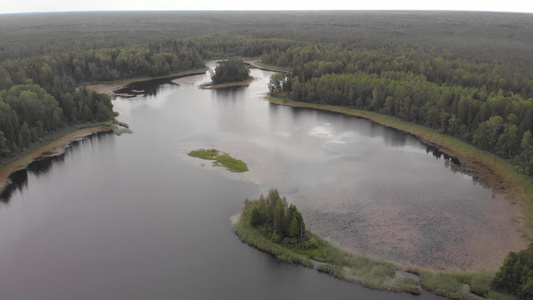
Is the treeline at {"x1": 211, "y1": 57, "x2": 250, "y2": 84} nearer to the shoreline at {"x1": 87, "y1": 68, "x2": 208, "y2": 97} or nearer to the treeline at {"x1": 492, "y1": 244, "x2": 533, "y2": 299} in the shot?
the shoreline at {"x1": 87, "y1": 68, "x2": 208, "y2": 97}

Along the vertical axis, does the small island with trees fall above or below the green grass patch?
above

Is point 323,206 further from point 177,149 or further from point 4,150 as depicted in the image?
point 4,150

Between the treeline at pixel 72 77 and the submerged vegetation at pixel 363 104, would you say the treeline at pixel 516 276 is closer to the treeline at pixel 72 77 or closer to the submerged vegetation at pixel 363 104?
the submerged vegetation at pixel 363 104

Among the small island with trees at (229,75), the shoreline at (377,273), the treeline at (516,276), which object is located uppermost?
the small island with trees at (229,75)

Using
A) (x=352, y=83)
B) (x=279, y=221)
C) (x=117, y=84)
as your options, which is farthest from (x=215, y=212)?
(x=117, y=84)

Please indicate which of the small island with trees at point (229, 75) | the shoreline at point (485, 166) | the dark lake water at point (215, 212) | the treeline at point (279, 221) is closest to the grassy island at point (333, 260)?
the treeline at point (279, 221)

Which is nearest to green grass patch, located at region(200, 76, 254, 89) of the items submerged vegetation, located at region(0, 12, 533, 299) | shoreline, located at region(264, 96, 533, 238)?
submerged vegetation, located at region(0, 12, 533, 299)
